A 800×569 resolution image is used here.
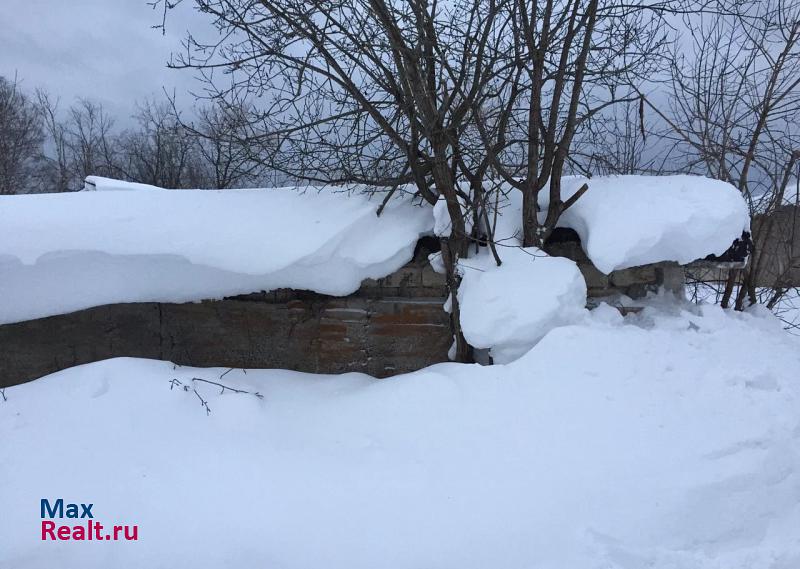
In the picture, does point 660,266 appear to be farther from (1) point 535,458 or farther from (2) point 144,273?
(2) point 144,273

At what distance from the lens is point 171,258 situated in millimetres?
3250

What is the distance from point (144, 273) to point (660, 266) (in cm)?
337

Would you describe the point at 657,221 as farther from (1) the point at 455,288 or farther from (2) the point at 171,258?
(2) the point at 171,258

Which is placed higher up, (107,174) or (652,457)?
(107,174)

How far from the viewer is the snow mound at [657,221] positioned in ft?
10.2

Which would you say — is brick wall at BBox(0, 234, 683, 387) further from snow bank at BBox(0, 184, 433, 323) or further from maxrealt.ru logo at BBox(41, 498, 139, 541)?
maxrealt.ru logo at BBox(41, 498, 139, 541)

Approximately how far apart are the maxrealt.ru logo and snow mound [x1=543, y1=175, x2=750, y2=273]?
2.76m

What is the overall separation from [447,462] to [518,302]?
1054 mm

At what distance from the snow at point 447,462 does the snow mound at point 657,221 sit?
44 cm

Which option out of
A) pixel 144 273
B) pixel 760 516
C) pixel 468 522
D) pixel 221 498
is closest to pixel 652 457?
pixel 760 516

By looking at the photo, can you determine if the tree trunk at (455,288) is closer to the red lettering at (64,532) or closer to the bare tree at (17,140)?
the red lettering at (64,532)

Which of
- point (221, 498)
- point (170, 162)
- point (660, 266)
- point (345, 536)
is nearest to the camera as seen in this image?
point (345, 536)

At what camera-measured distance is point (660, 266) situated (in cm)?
347

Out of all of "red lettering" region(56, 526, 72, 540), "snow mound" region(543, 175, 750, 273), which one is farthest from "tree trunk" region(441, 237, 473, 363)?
"red lettering" region(56, 526, 72, 540)
